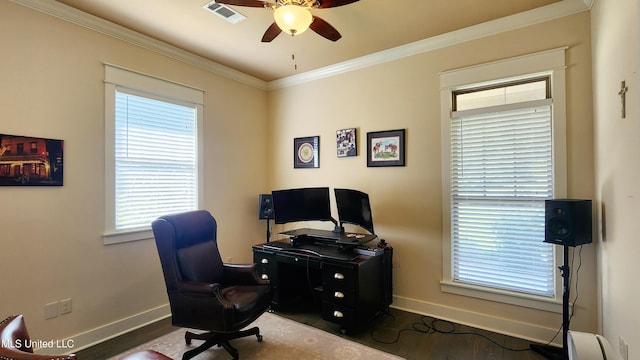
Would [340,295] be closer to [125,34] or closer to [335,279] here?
[335,279]

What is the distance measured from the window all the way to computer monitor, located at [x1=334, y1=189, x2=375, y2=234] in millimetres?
1661

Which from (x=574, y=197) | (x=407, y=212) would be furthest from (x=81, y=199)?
(x=574, y=197)

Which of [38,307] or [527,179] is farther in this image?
[527,179]

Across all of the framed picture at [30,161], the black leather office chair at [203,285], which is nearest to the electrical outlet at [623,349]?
the black leather office chair at [203,285]

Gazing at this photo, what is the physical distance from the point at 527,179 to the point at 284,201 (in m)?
2.40

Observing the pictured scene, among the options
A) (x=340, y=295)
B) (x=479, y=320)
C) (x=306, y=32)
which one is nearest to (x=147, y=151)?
(x=306, y=32)

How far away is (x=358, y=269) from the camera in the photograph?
2.70m

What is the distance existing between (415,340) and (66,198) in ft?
10.4

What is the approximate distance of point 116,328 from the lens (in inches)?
108

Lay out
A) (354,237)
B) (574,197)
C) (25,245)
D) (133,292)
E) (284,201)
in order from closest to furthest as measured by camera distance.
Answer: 1. (25,245)
2. (574,197)
3. (133,292)
4. (354,237)
5. (284,201)

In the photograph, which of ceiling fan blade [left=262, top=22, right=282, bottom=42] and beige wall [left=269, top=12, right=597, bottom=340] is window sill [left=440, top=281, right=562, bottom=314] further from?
ceiling fan blade [left=262, top=22, right=282, bottom=42]

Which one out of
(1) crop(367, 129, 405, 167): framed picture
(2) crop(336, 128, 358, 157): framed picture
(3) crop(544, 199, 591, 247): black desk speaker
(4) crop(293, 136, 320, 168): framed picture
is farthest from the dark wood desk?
(3) crop(544, 199, 591, 247): black desk speaker

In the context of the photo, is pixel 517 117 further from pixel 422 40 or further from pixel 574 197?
pixel 422 40

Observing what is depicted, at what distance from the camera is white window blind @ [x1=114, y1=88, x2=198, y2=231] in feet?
9.43
